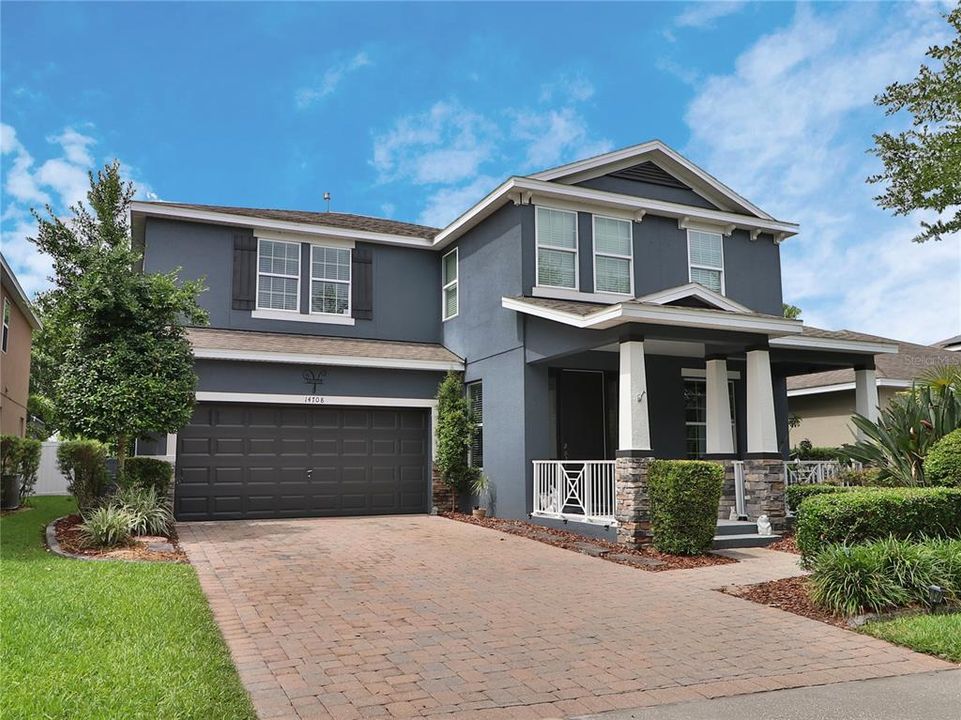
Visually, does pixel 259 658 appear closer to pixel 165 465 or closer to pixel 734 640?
pixel 734 640

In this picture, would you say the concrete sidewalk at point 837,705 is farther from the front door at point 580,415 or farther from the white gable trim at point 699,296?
the front door at point 580,415

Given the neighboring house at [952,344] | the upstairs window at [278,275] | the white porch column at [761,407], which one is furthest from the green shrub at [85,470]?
the neighboring house at [952,344]

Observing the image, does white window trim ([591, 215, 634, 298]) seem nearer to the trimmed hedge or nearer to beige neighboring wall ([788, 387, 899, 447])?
the trimmed hedge

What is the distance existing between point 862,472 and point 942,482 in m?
3.79

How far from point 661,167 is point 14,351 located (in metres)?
18.3

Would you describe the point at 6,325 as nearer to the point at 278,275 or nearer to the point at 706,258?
the point at 278,275

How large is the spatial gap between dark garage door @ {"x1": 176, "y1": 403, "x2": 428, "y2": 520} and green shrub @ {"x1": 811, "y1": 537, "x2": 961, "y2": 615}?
959 cm

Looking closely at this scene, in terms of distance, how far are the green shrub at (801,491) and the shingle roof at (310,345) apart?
23.2 ft

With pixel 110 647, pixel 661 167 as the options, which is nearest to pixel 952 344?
pixel 661 167

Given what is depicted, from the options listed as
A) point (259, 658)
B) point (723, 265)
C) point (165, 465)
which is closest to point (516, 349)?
point (723, 265)

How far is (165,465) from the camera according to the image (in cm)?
1338

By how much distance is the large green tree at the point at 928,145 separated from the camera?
30.1ft

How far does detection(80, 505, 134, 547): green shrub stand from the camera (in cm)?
1032

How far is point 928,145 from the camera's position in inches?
385
